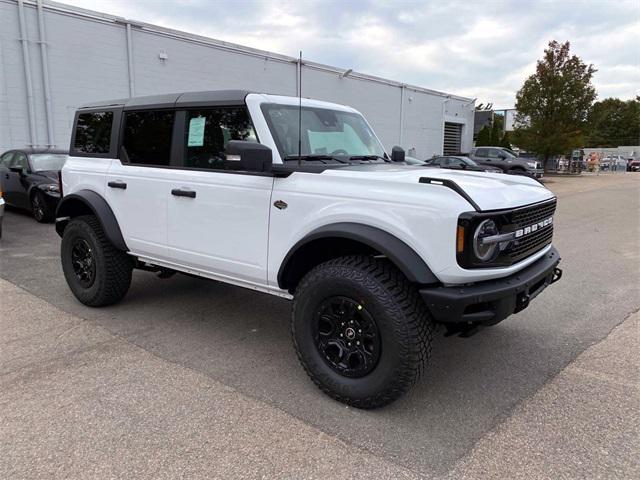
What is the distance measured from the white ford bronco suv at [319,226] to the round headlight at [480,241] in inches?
0.4

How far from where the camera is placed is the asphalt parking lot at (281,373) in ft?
8.70

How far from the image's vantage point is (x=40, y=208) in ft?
32.1

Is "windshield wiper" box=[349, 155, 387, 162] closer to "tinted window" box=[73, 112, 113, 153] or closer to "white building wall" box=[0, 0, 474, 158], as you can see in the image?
"tinted window" box=[73, 112, 113, 153]

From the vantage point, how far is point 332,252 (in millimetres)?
3391

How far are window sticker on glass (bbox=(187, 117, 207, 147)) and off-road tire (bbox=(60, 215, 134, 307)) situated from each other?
4.63 feet

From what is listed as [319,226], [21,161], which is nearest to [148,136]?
[319,226]

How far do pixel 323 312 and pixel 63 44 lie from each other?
1343cm

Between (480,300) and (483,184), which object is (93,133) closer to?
(483,184)

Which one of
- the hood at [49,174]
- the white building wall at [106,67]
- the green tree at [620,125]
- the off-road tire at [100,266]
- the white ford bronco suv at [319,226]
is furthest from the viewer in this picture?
the green tree at [620,125]

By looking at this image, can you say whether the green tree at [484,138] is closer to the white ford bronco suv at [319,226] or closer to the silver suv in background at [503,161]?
the silver suv in background at [503,161]

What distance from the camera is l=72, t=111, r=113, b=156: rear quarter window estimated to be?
15.5 feet

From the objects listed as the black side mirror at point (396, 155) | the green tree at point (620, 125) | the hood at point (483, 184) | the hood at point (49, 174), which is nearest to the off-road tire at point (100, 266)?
the hood at point (483, 184)

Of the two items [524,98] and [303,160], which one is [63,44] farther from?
[524,98]

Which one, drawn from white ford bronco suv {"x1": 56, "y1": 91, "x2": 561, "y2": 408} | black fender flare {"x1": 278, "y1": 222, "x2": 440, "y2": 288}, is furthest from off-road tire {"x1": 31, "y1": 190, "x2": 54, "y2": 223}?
black fender flare {"x1": 278, "y1": 222, "x2": 440, "y2": 288}
